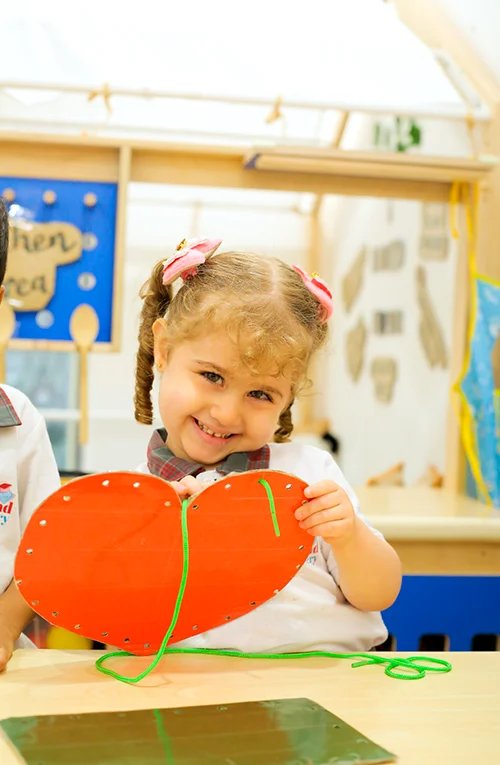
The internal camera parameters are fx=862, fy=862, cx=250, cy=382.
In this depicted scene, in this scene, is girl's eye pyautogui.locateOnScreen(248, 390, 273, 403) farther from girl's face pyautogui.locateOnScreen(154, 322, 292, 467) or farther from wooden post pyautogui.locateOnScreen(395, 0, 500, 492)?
wooden post pyautogui.locateOnScreen(395, 0, 500, 492)

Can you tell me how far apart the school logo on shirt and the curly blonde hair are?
0.26 m

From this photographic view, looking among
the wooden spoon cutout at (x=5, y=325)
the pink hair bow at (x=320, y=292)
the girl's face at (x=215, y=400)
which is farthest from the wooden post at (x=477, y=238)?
the girl's face at (x=215, y=400)

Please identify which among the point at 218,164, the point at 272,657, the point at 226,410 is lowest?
the point at 272,657

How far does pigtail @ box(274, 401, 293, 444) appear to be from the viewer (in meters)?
1.18

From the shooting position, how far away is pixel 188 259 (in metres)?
1.02

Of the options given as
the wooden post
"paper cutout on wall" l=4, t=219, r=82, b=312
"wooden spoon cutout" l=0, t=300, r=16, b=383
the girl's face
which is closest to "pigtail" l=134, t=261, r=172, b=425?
the girl's face

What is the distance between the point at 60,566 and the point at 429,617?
1.11 metres

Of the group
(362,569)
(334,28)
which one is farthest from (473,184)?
(362,569)

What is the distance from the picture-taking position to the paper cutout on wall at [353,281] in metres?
3.62

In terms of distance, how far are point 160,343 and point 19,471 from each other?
0.76ft

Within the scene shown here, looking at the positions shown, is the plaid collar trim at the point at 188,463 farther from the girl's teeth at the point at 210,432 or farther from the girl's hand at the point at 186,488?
the girl's hand at the point at 186,488

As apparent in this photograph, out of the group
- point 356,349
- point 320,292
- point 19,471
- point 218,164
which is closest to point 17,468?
point 19,471

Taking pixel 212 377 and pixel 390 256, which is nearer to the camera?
pixel 212 377

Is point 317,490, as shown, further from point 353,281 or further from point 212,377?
point 353,281
